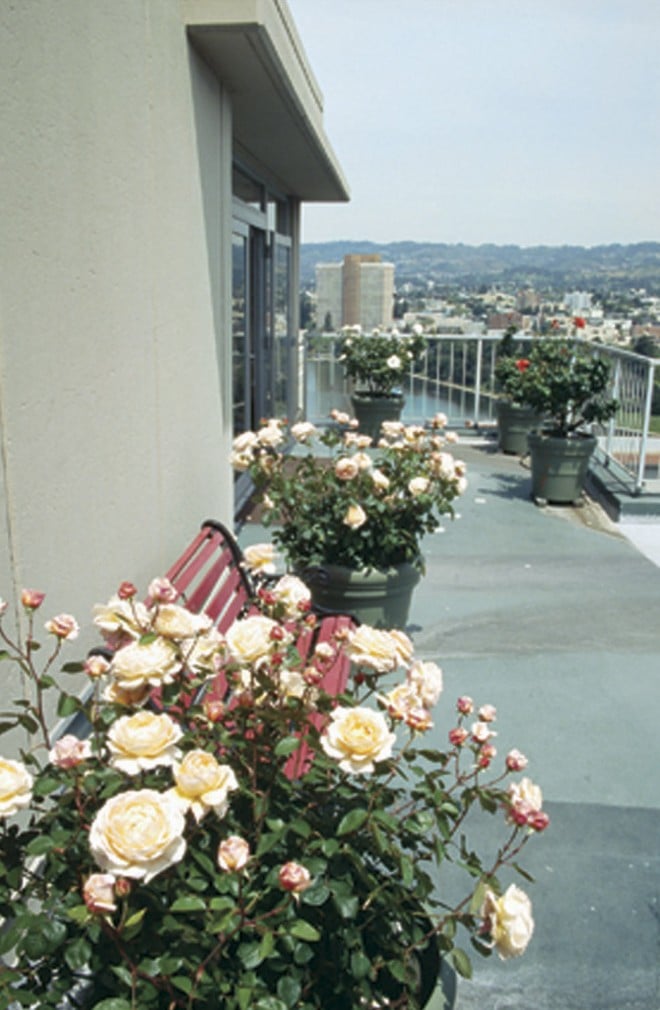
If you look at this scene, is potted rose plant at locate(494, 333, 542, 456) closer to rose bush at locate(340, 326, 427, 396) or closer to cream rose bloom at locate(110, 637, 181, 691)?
rose bush at locate(340, 326, 427, 396)

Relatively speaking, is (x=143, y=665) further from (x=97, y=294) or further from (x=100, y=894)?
(x=97, y=294)

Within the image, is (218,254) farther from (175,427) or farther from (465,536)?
(465,536)

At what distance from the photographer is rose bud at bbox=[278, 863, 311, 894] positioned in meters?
1.32

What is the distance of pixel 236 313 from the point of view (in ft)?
24.0

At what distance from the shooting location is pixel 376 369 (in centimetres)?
1034

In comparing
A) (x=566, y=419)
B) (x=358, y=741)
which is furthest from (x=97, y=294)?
(x=566, y=419)

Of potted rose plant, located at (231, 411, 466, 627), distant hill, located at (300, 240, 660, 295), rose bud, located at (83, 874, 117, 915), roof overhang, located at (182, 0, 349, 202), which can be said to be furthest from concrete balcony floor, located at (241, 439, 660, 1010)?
distant hill, located at (300, 240, 660, 295)

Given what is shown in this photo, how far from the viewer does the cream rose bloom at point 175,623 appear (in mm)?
1635

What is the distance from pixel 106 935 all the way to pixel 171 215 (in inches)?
109

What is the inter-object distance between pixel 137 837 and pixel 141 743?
0.19m

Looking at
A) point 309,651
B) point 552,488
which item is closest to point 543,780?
point 309,651

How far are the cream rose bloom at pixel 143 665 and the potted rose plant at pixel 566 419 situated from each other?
641 cm

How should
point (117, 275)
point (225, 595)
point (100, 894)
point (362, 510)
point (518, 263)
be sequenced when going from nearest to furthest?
point (100, 894) → point (117, 275) → point (225, 595) → point (362, 510) → point (518, 263)

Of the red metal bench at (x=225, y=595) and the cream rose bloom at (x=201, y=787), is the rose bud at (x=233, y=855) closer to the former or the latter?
the cream rose bloom at (x=201, y=787)
